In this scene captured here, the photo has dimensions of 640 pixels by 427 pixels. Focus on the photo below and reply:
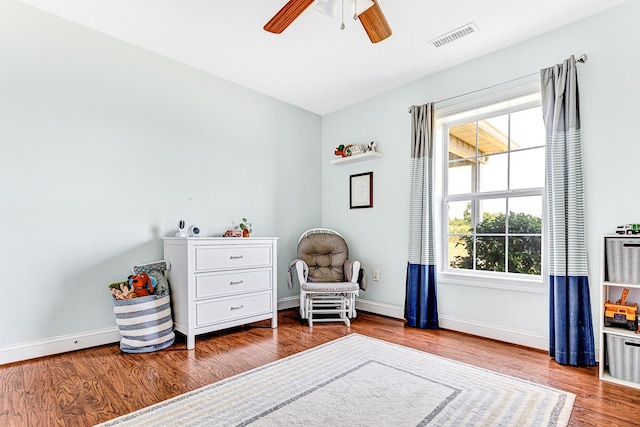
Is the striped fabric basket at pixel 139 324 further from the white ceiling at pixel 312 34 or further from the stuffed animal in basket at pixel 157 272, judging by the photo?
the white ceiling at pixel 312 34

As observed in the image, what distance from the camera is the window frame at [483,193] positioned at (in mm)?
2638

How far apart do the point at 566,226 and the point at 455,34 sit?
1.69 meters

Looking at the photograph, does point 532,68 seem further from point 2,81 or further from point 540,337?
point 2,81

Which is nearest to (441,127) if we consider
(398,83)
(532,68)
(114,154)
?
(398,83)

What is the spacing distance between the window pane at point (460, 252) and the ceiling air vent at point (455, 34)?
69.0 inches

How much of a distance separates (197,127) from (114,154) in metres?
0.80

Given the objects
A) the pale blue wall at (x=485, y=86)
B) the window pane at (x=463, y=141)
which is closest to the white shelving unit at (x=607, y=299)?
the pale blue wall at (x=485, y=86)

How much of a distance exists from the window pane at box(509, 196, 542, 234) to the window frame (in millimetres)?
48

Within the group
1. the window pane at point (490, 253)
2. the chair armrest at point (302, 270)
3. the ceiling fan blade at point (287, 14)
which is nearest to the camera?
the ceiling fan blade at point (287, 14)

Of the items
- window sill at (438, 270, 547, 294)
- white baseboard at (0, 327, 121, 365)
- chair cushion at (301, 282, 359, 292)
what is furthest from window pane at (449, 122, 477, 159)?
white baseboard at (0, 327, 121, 365)

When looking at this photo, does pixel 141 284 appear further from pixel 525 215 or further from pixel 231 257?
pixel 525 215

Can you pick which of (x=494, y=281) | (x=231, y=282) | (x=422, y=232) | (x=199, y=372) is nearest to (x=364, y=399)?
(x=199, y=372)

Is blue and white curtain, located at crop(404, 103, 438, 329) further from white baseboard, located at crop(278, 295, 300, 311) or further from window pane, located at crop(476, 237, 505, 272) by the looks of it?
white baseboard, located at crop(278, 295, 300, 311)

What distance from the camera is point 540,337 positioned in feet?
8.28
